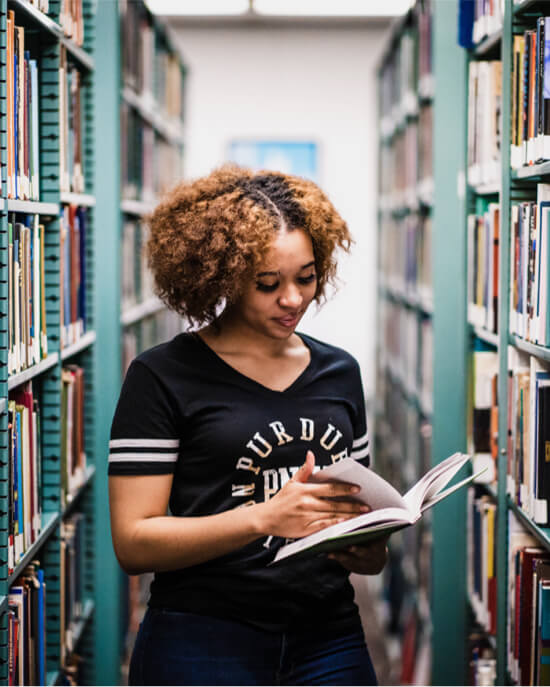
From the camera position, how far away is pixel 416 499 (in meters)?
1.52

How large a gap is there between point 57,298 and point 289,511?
38.7 inches

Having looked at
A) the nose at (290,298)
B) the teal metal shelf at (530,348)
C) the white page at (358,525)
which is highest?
the nose at (290,298)

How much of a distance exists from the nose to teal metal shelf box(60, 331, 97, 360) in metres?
0.80

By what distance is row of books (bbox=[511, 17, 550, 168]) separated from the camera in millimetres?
1673

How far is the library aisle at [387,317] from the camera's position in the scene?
1777 millimetres

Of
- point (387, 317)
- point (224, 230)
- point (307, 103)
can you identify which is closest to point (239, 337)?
point (224, 230)

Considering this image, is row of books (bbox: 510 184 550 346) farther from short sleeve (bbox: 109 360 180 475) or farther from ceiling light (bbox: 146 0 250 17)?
ceiling light (bbox: 146 0 250 17)

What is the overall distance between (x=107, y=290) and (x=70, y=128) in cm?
73

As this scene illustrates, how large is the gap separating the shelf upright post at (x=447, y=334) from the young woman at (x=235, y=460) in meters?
1.25

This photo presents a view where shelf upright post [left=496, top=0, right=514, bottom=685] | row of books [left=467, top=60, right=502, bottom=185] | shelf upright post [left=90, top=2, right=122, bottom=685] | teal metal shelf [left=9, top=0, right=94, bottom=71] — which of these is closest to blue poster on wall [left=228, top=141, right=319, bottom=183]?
shelf upright post [left=90, top=2, right=122, bottom=685]

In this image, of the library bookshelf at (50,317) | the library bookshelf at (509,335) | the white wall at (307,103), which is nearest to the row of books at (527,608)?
the library bookshelf at (509,335)

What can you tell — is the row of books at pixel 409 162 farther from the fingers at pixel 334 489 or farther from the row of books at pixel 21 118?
the fingers at pixel 334 489

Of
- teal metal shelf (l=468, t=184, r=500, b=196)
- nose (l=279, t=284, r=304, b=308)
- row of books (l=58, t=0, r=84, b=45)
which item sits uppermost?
row of books (l=58, t=0, r=84, b=45)

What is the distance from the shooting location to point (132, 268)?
3.66 m
